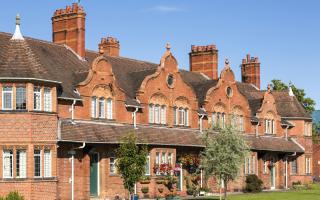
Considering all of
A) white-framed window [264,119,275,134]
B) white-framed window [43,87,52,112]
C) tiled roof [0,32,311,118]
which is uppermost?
tiled roof [0,32,311,118]

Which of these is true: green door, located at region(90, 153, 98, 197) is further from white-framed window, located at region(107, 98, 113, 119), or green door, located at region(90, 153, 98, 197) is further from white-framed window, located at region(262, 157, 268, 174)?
white-framed window, located at region(262, 157, 268, 174)

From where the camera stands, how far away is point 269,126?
5778 centimetres

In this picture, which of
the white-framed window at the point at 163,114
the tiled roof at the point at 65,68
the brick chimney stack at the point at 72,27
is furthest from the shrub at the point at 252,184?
the brick chimney stack at the point at 72,27

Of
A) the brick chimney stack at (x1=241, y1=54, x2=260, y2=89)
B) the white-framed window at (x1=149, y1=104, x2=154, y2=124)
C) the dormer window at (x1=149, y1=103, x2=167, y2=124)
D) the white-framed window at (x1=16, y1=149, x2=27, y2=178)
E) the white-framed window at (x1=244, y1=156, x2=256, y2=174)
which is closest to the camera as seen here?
the white-framed window at (x1=16, y1=149, x2=27, y2=178)

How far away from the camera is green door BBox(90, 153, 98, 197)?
38362mm

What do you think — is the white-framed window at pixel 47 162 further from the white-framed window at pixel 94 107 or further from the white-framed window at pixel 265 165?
the white-framed window at pixel 265 165

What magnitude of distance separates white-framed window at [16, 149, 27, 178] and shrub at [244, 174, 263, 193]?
23.4m

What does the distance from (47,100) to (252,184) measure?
74.7 ft

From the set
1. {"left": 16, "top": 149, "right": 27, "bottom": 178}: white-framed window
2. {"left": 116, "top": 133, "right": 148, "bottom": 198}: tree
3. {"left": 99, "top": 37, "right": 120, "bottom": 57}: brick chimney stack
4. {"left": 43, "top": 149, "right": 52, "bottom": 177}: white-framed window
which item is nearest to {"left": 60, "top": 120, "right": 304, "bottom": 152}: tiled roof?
{"left": 43, "top": 149, "right": 52, "bottom": 177}: white-framed window

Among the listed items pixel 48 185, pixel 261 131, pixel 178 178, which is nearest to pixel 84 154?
pixel 48 185

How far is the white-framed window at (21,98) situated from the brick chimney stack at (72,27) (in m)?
10.5

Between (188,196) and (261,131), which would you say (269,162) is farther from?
(188,196)

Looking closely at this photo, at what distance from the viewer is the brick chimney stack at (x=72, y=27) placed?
4388 cm

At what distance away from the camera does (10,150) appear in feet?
110
